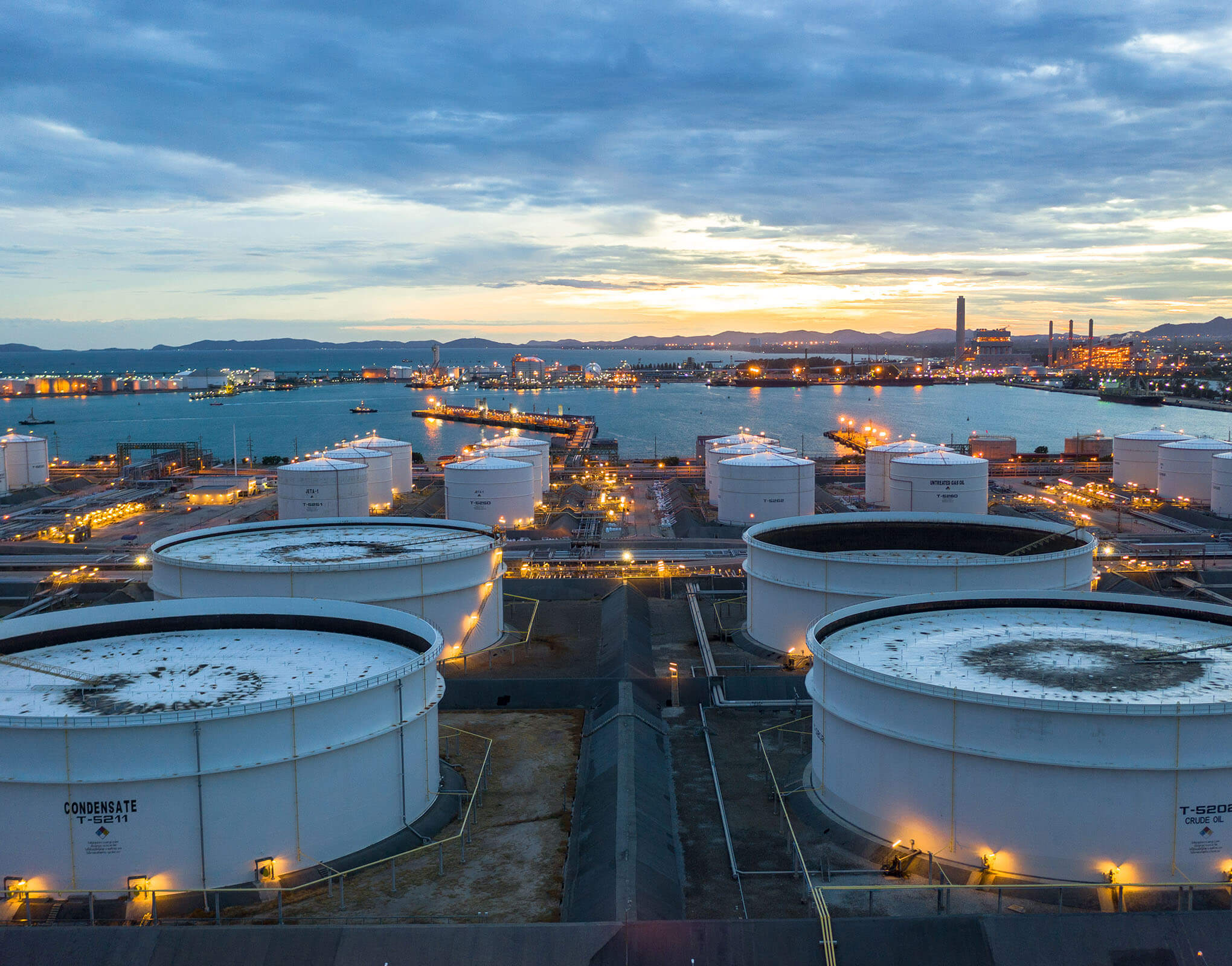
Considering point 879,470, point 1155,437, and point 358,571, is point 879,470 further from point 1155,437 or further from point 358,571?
point 358,571

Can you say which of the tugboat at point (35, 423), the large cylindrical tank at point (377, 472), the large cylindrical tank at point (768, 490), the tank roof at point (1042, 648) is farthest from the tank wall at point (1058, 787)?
the tugboat at point (35, 423)

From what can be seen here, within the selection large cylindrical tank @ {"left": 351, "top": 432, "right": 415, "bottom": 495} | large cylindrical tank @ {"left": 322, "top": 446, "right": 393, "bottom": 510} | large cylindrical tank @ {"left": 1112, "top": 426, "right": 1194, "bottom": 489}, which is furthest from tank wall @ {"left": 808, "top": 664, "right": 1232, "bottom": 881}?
large cylindrical tank @ {"left": 1112, "top": 426, "right": 1194, "bottom": 489}

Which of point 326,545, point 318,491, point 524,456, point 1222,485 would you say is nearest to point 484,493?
point 318,491

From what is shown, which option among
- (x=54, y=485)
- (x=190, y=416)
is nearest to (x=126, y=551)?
(x=54, y=485)

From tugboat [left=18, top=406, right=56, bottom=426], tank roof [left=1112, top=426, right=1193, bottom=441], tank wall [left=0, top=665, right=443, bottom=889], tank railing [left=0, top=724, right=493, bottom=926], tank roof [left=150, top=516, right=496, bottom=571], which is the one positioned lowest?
tank railing [left=0, top=724, right=493, bottom=926]

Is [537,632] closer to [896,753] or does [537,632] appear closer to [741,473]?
[896,753]

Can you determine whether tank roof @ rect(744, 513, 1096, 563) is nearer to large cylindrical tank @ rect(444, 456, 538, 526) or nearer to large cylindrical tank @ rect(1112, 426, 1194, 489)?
large cylindrical tank @ rect(444, 456, 538, 526)

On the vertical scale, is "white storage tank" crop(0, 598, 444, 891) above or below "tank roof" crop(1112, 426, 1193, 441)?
below
